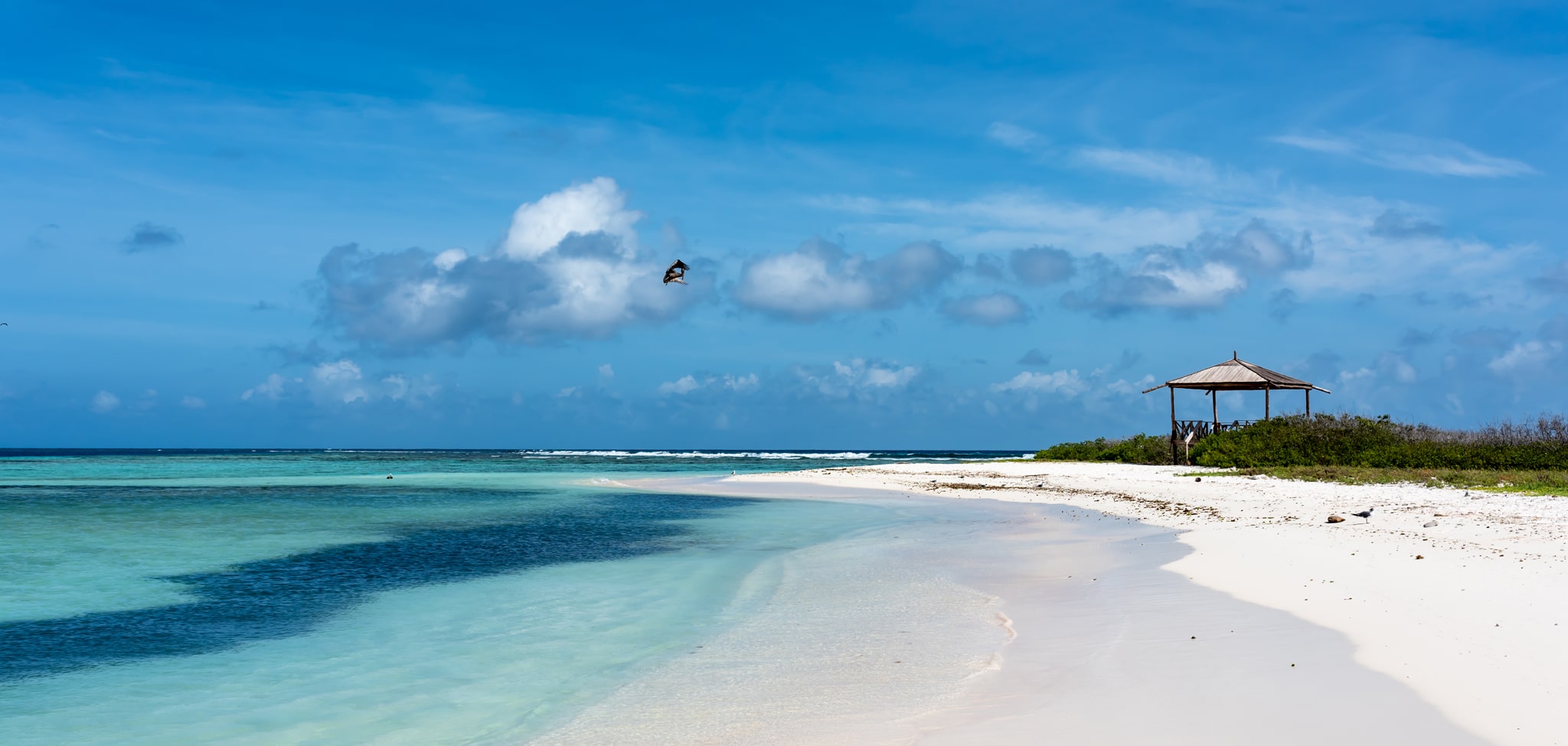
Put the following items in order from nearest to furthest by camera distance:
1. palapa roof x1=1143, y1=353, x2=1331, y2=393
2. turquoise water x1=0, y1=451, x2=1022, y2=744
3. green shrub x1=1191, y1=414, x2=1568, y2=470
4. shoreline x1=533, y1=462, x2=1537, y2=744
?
shoreline x1=533, y1=462, x2=1537, y2=744 → turquoise water x1=0, y1=451, x2=1022, y2=744 → green shrub x1=1191, y1=414, x2=1568, y2=470 → palapa roof x1=1143, y1=353, x2=1331, y2=393

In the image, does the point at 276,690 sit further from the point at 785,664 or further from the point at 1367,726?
the point at 1367,726

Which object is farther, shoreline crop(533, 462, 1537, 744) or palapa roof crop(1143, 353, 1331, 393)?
palapa roof crop(1143, 353, 1331, 393)

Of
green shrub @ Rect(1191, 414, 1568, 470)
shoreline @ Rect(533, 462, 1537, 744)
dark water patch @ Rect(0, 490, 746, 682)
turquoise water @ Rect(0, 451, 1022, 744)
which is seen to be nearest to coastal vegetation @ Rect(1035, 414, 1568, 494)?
green shrub @ Rect(1191, 414, 1568, 470)

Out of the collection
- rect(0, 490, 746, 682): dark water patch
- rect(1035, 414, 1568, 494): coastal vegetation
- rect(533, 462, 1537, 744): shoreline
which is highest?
rect(1035, 414, 1568, 494): coastal vegetation

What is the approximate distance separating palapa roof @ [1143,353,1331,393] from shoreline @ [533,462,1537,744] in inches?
863

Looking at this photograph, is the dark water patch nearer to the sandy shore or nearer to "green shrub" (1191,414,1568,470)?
the sandy shore

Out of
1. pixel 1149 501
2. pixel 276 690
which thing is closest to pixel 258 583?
pixel 276 690

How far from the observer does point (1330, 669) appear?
6605 millimetres

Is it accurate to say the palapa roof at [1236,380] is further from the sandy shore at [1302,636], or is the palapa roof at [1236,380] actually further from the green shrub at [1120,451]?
the sandy shore at [1302,636]

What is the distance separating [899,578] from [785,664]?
4.80 meters

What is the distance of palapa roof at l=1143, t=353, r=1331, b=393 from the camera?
35.4 m

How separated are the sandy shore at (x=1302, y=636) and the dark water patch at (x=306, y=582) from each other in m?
7.98

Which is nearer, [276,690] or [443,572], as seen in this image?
[276,690]

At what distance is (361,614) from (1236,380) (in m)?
33.6
